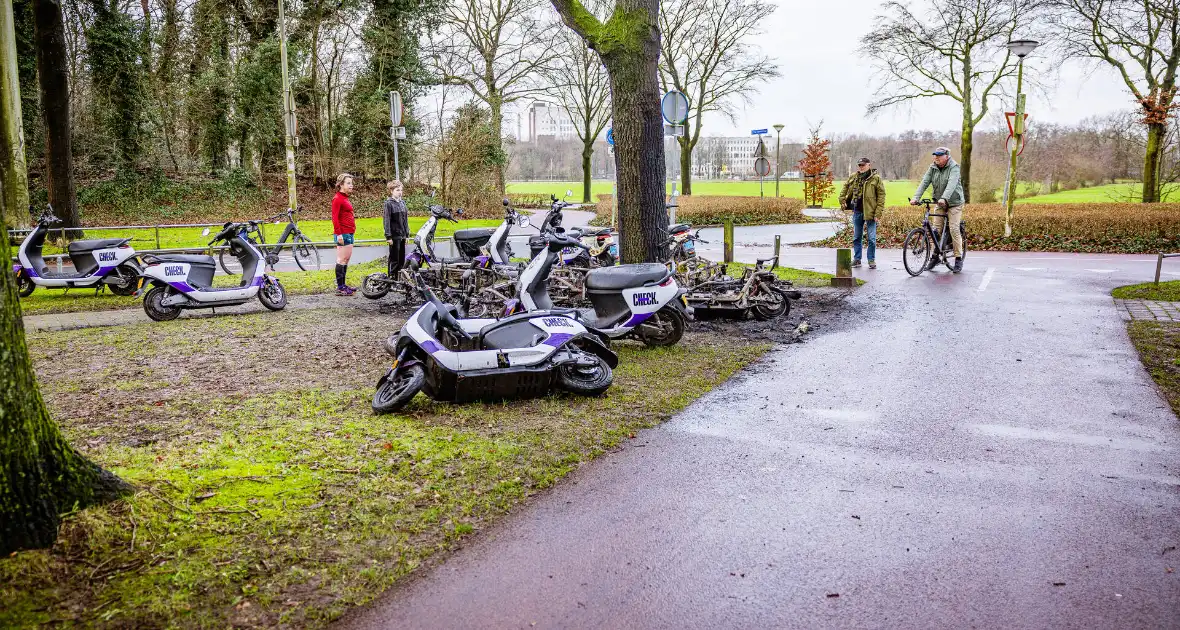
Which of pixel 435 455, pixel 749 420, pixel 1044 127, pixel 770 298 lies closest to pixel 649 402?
pixel 749 420

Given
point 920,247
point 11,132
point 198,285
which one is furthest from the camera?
point 11,132

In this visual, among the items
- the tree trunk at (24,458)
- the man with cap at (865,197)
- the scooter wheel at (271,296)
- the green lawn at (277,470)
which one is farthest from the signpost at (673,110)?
the tree trunk at (24,458)

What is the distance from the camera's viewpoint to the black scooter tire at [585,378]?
6219 millimetres

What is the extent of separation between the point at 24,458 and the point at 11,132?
1649 cm

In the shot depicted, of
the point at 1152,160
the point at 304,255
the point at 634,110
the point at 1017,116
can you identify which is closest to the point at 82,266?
the point at 304,255

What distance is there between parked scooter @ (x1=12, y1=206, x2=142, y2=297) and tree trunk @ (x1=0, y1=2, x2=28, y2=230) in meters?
4.15

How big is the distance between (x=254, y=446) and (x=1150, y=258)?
59.8 ft

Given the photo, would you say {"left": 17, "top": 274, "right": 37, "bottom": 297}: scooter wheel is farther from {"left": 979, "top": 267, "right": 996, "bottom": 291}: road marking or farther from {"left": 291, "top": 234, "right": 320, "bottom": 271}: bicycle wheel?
{"left": 979, "top": 267, "right": 996, "bottom": 291}: road marking

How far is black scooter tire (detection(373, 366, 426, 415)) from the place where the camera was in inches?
223

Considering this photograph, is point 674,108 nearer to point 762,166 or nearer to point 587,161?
point 762,166

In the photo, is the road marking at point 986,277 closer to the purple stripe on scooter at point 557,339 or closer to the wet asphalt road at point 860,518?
the wet asphalt road at point 860,518

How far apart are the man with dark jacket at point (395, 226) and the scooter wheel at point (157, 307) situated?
313 centimetres

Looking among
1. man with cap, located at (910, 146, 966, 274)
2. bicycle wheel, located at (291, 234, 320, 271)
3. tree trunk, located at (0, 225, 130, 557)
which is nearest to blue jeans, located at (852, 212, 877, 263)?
man with cap, located at (910, 146, 966, 274)

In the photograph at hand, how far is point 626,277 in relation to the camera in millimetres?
7754
